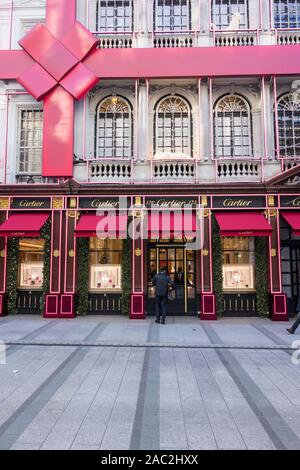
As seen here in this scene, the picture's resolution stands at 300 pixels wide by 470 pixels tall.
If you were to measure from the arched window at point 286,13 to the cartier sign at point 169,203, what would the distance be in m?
8.49

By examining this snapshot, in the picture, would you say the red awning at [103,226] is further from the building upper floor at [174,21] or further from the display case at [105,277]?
the building upper floor at [174,21]

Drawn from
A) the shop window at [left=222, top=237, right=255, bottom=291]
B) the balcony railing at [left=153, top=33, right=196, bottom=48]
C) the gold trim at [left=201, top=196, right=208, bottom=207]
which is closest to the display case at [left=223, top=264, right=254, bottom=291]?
the shop window at [left=222, top=237, right=255, bottom=291]

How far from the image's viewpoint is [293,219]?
1288cm

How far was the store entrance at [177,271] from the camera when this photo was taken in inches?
539

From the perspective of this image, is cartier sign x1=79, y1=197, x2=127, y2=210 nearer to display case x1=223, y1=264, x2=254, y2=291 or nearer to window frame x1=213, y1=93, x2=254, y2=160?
window frame x1=213, y1=93, x2=254, y2=160

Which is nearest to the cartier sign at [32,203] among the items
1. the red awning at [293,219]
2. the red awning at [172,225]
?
the red awning at [172,225]

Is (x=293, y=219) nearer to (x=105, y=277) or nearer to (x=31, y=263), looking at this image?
(x=105, y=277)

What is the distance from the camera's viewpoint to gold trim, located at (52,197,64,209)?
13.7 meters

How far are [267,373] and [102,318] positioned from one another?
7438 mm

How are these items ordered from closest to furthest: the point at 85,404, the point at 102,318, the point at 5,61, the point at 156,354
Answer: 1. the point at 85,404
2. the point at 156,354
3. the point at 102,318
4. the point at 5,61

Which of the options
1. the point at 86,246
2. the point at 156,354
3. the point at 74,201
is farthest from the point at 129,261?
the point at 156,354

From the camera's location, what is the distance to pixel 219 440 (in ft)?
13.7

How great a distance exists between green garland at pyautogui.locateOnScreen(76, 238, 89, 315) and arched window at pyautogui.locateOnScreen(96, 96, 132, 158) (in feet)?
13.2

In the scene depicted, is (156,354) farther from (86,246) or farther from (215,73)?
(215,73)
